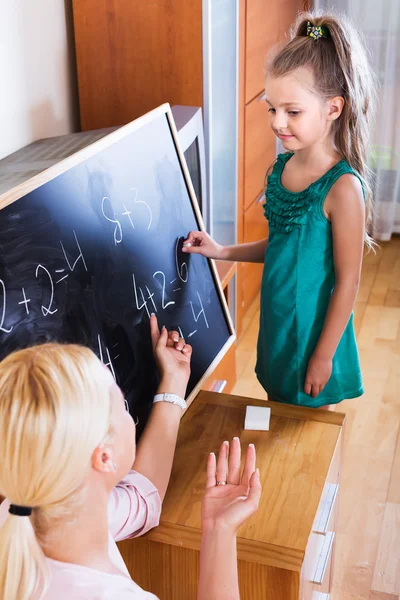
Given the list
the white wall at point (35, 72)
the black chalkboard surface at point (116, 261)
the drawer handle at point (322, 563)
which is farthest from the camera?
the white wall at point (35, 72)

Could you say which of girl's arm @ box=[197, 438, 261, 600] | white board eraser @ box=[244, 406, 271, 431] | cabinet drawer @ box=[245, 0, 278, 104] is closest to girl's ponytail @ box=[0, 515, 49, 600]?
girl's arm @ box=[197, 438, 261, 600]

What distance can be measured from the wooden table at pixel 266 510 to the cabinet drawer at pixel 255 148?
1647 millimetres

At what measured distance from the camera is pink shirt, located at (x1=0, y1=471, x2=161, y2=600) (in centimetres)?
79

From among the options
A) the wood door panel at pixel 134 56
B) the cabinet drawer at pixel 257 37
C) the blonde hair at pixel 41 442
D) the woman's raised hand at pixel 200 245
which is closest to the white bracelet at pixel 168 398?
the woman's raised hand at pixel 200 245

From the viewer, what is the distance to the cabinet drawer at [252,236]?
3021mm

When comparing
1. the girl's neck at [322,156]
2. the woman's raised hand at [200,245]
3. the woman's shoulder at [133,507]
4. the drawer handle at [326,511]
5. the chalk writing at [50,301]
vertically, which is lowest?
the drawer handle at [326,511]

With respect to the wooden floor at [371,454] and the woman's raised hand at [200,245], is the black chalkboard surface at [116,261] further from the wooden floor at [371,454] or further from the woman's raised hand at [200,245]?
the wooden floor at [371,454]

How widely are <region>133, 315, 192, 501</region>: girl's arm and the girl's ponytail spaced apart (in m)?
0.38

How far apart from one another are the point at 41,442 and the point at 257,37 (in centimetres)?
242

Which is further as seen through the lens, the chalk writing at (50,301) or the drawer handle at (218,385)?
the drawer handle at (218,385)

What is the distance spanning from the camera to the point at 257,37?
2795 mm

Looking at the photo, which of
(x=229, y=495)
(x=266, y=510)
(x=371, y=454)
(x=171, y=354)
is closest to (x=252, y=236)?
(x=371, y=454)

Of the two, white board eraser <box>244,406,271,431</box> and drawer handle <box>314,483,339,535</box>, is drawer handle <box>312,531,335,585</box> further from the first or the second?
white board eraser <box>244,406,271,431</box>

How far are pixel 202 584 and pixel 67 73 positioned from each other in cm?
165
